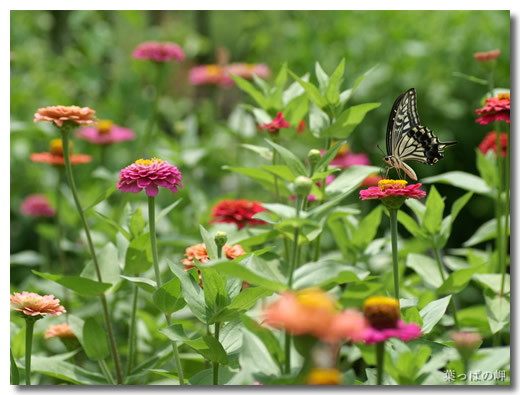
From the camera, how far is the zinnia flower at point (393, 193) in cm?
70

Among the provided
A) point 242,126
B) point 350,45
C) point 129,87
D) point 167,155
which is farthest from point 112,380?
point 350,45

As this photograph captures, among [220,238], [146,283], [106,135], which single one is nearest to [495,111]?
[220,238]

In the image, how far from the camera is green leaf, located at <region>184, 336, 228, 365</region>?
726mm

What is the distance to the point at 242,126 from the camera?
1577 millimetres

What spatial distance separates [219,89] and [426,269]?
104 cm

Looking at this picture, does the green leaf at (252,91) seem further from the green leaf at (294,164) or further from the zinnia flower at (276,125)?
the green leaf at (294,164)

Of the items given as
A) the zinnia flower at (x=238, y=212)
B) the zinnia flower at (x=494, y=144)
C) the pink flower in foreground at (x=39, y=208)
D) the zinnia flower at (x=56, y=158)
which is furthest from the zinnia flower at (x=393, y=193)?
the pink flower in foreground at (x=39, y=208)

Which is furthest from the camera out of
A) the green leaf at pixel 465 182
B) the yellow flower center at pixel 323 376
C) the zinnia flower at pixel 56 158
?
the zinnia flower at pixel 56 158

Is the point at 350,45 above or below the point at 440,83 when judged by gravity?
above

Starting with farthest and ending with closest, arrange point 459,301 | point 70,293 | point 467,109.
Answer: point 467,109 < point 459,301 < point 70,293

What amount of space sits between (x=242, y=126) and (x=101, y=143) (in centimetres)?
36

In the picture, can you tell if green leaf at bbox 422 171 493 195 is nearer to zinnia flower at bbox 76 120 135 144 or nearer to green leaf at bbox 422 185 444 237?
green leaf at bbox 422 185 444 237

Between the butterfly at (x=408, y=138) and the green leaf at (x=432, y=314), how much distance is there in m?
0.23
